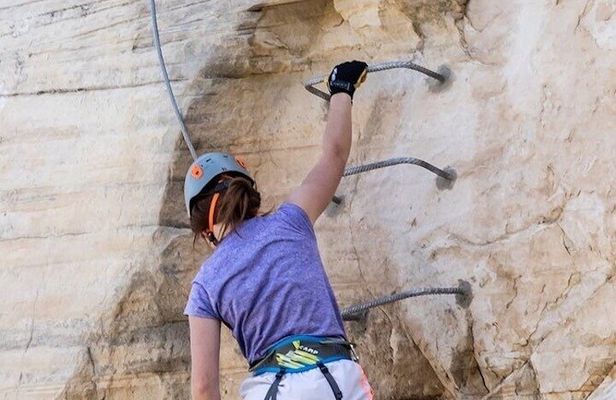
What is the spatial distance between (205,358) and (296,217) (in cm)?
55

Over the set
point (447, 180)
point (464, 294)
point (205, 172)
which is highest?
point (205, 172)

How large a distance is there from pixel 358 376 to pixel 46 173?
7.40ft

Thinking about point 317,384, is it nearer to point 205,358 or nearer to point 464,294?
point 205,358

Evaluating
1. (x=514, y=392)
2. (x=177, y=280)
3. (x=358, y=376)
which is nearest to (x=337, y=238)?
(x=177, y=280)

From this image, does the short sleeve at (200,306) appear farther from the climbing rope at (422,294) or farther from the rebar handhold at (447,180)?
the rebar handhold at (447,180)

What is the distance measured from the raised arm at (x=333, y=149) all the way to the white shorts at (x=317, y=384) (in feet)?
1.81

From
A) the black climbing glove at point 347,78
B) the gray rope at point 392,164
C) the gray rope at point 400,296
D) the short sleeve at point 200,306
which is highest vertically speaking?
the black climbing glove at point 347,78

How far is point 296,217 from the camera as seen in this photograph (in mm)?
3795

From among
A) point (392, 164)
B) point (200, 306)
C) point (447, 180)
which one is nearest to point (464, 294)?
point (447, 180)

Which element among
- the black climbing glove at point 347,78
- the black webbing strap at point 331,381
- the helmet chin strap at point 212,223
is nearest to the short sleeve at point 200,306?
the helmet chin strap at point 212,223

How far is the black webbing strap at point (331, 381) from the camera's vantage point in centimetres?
349

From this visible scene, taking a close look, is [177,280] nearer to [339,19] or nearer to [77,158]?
[77,158]

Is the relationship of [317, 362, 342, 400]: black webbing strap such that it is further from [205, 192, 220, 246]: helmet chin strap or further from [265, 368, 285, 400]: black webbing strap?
[205, 192, 220, 246]: helmet chin strap

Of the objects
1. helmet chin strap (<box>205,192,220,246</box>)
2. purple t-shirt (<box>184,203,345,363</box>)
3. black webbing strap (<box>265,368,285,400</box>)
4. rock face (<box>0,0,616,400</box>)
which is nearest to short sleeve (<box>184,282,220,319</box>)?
purple t-shirt (<box>184,203,345,363</box>)
